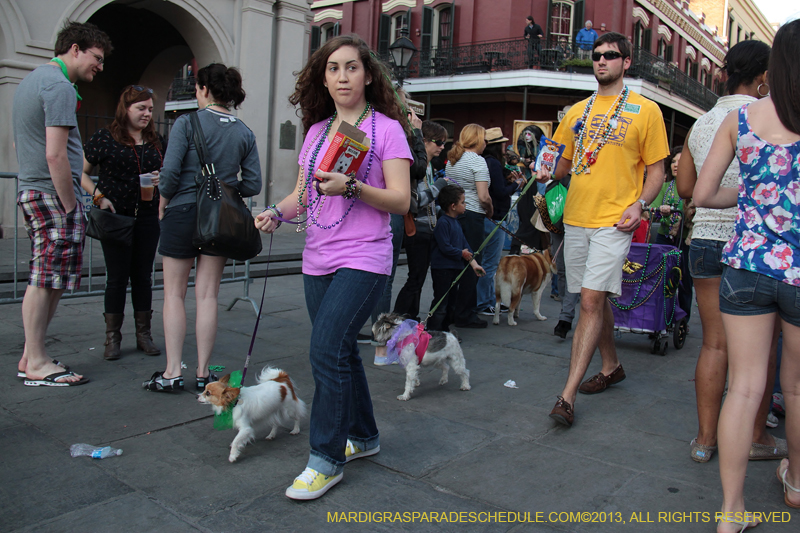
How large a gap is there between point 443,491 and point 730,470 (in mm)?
1183

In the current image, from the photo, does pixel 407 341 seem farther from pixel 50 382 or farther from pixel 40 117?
pixel 40 117

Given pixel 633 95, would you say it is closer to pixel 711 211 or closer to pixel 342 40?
pixel 711 211

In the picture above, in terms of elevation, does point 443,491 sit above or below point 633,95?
below

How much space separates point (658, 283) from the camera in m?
5.61

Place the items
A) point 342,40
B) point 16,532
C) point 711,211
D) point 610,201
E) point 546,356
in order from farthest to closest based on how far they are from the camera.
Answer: point 546,356, point 610,201, point 711,211, point 342,40, point 16,532

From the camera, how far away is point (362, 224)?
109 inches

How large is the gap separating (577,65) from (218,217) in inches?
909

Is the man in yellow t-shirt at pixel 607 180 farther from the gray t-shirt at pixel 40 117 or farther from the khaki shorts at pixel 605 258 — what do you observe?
the gray t-shirt at pixel 40 117

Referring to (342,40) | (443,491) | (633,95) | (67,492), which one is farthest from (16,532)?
(633,95)

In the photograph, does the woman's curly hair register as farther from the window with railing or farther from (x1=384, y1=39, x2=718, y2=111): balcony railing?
the window with railing

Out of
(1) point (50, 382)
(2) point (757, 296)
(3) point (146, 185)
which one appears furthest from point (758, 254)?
(1) point (50, 382)

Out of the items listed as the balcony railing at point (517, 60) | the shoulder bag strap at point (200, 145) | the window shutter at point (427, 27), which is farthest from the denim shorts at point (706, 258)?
the window shutter at point (427, 27)

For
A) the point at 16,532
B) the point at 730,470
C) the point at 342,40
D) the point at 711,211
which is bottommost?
the point at 16,532

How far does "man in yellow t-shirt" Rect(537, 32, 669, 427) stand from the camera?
386 cm
